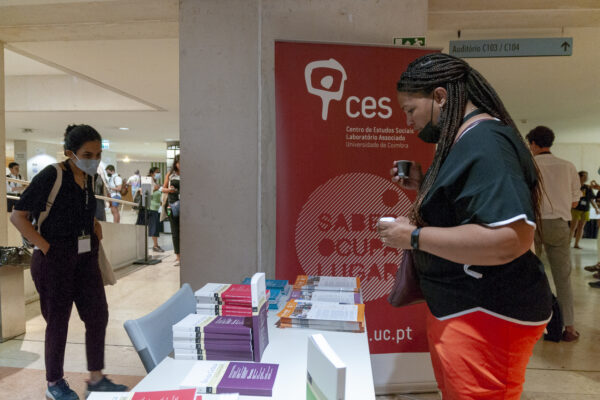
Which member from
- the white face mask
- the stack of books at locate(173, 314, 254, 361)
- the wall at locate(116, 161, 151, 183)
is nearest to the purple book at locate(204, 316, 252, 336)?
the stack of books at locate(173, 314, 254, 361)

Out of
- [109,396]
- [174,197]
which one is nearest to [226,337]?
[109,396]

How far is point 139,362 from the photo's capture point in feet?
10.3

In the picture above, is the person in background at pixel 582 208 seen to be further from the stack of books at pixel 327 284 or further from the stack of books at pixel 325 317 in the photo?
the stack of books at pixel 325 317

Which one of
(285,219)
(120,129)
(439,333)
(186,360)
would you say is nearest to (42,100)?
(120,129)

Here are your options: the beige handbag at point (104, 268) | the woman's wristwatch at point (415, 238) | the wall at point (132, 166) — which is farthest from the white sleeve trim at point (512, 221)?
the wall at point (132, 166)

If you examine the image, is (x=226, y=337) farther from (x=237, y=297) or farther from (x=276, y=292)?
(x=276, y=292)

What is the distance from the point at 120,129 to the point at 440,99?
1234cm

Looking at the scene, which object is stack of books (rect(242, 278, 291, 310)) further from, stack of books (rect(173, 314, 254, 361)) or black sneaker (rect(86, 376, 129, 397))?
black sneaker (rect(86, 376, 129, 397))

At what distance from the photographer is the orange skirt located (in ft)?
3.56

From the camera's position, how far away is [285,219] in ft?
8.66

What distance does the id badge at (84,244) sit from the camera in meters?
2.45

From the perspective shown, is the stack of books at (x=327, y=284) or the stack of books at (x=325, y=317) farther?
the stack of books at (x=327, y=284)

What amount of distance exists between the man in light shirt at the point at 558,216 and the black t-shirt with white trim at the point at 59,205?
3532 millimetres

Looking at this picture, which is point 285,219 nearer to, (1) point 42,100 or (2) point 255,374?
(2) point 255,374
